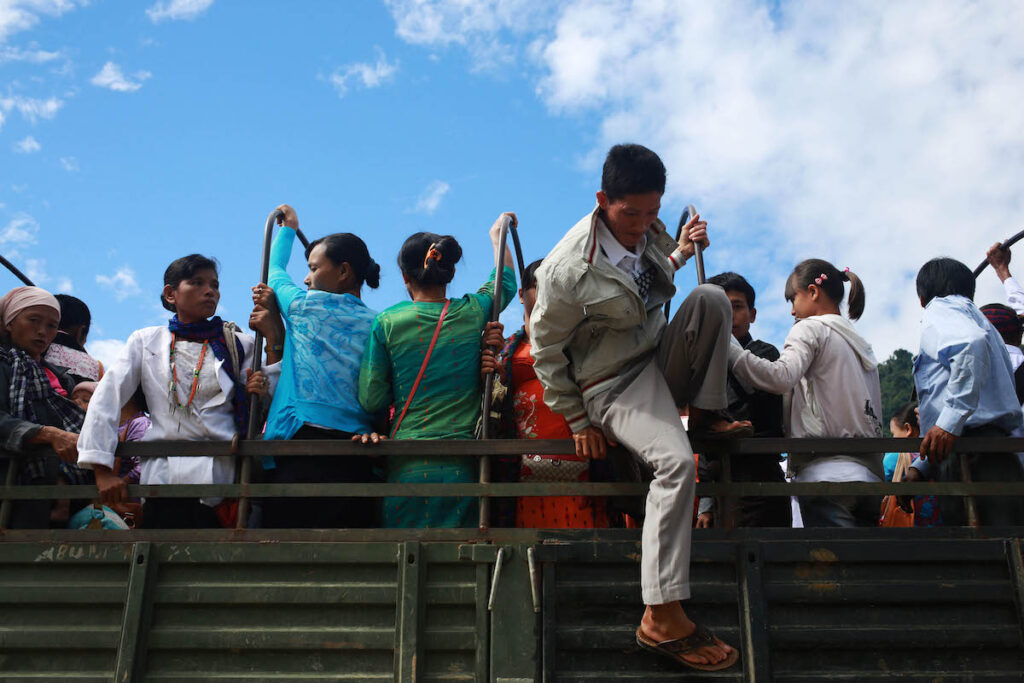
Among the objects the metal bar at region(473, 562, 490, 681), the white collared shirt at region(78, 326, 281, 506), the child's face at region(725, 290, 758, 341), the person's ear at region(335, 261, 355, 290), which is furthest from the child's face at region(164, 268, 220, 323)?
the child's face at region(725, 290, 758, 341)

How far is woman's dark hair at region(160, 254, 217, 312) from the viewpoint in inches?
160

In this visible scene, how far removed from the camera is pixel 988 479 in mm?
3490

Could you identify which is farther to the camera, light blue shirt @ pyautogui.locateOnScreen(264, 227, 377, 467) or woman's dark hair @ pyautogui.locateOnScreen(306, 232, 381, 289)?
woman's dark hair @ pyautogui.locateOnScreen(306, 232, 381, 289)

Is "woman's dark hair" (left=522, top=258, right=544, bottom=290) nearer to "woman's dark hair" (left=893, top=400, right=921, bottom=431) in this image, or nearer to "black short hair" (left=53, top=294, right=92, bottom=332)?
"woman's dark hair" (left=893, top=400, right=921, bottom=431)

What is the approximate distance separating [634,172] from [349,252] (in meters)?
1.61

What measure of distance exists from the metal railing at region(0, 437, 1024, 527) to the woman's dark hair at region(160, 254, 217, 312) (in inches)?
37.1

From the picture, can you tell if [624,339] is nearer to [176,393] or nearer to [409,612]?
[409,612]

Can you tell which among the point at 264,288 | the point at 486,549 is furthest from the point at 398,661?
the point at 264,288

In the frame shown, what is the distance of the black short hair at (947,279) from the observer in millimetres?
4109

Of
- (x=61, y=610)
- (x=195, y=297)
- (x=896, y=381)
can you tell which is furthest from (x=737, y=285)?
(x=896, y=381)

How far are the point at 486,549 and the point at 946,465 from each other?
211 centimetres

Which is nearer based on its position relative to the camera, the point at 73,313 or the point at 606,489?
the point at 606,489

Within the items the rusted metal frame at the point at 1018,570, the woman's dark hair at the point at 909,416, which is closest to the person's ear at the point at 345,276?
the rusted metal frame at the point at 1018,570

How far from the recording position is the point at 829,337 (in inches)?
151
